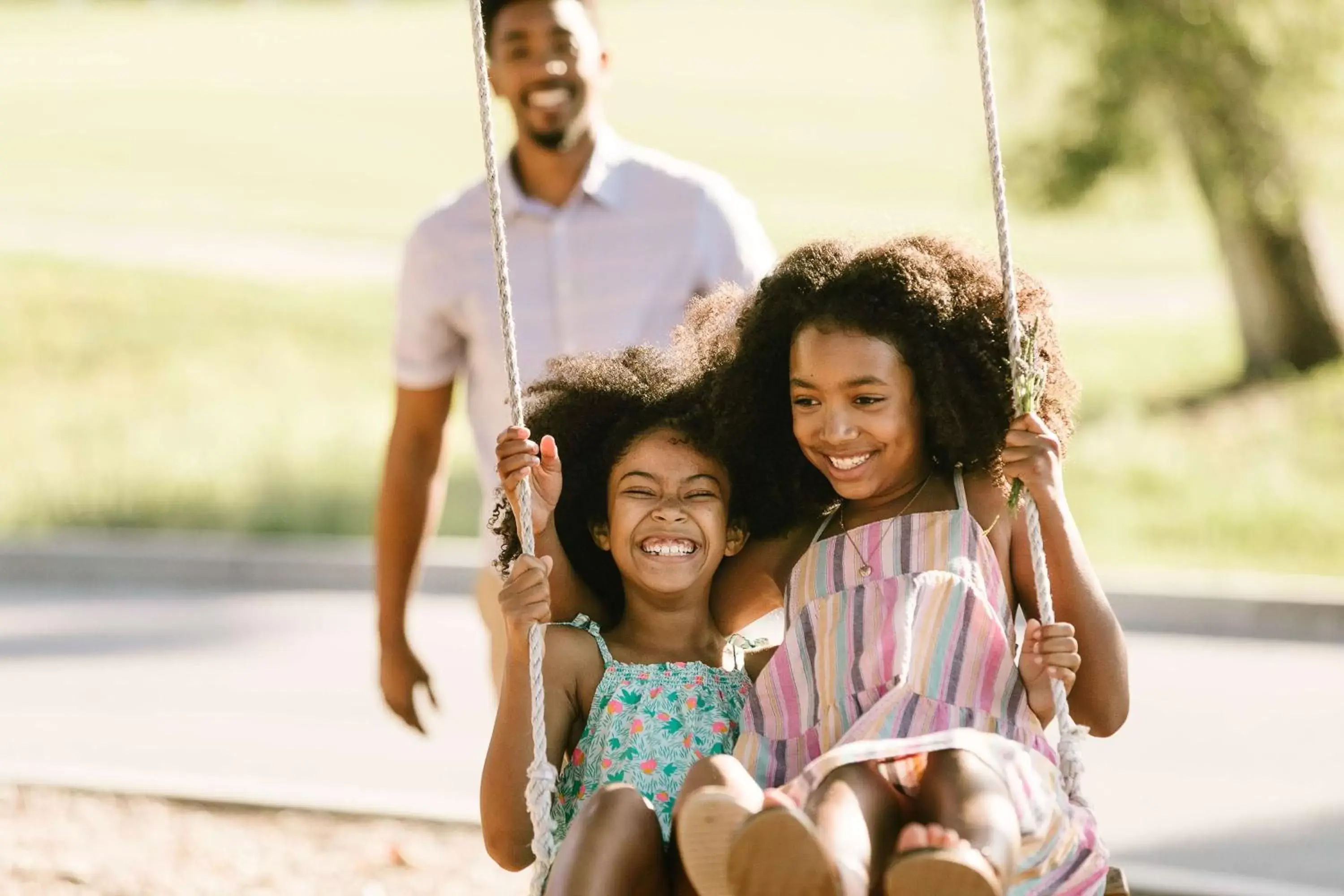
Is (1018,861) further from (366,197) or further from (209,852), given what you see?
(366,197)

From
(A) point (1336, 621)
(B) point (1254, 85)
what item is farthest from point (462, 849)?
(B) point (1254, 85)

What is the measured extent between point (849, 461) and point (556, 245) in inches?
49.4

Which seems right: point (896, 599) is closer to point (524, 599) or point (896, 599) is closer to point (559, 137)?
point (524, 599)

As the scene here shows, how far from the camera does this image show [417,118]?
864 inches

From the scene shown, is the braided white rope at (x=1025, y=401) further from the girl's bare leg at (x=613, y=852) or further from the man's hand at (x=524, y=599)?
the man's hand at (x=524, y=599)

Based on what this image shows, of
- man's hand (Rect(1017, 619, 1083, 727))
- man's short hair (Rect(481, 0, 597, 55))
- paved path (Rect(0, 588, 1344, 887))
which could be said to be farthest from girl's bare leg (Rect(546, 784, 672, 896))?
paved path (Rect(0, 588, 1344, 887))

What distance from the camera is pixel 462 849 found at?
5281mm

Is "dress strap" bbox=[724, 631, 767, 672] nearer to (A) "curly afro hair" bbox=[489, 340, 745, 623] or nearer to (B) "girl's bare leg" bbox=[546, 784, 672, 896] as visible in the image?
(A) "curly afro hair" bbox=[489, 340, 745, 623]

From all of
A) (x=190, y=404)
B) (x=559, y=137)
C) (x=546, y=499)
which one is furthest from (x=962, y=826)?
(x=190, y=404)

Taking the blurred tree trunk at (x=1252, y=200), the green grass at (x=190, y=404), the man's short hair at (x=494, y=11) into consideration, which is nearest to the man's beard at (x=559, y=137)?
the man's short hair at (x=494, y=11)

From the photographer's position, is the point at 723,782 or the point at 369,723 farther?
Answer: the point at 369,723

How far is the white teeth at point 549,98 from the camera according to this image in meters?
4.07

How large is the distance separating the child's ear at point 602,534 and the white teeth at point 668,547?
0.53 ft

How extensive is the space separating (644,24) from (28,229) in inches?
420
